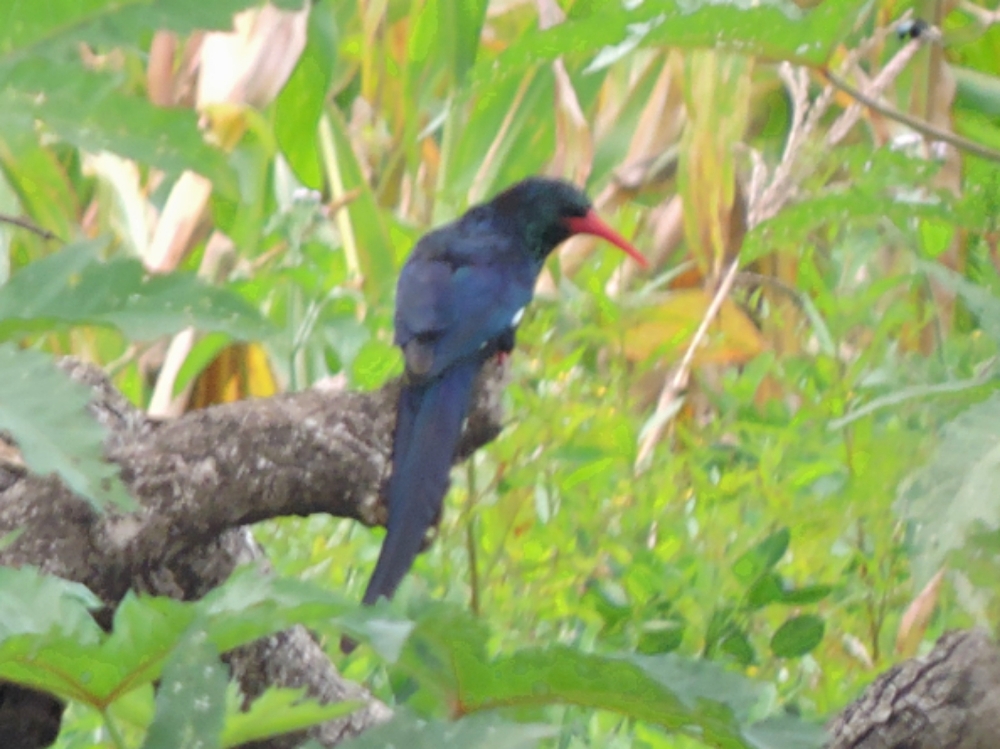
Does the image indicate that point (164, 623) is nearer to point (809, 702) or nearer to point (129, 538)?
point (129, 538)

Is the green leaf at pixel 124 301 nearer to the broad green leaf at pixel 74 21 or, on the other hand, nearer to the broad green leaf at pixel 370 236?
the broad green leaf at pixel 74 21

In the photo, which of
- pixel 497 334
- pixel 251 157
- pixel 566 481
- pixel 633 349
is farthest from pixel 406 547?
pixel 251 157

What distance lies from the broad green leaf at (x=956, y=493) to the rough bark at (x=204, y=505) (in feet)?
1.40

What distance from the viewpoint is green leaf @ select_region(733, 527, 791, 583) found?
0.83 meters

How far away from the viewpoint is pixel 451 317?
1.19 meters

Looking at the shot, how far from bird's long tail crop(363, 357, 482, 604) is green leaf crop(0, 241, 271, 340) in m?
0.33

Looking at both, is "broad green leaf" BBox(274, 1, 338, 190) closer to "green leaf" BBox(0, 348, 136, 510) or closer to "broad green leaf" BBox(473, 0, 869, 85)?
"broad green leaf" BBox(473, 0, 869, 85)

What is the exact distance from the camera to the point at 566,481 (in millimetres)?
958

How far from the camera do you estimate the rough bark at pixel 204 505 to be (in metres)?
0.71

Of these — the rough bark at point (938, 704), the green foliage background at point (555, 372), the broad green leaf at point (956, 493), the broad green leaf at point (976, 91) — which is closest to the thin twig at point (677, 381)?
the green foliage background at point (555, 372)

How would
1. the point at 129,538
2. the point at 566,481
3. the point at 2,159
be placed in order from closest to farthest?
the point at 129,538, the point at 566,481, the point at 2,159

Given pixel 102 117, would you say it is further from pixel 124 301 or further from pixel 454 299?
pixel 454 299

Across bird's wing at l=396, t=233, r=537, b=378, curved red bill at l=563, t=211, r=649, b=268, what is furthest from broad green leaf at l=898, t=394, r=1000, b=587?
curved red bill at l=563, t=211, r=649, b=268

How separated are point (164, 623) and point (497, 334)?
2.82 feet
